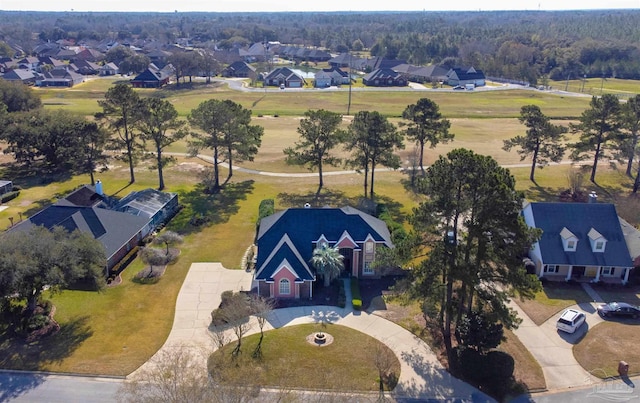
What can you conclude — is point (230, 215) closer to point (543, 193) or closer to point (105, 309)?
point (105, 309)

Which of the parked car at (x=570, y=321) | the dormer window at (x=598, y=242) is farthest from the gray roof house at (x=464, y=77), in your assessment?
the parked car at (x=570, y=321)

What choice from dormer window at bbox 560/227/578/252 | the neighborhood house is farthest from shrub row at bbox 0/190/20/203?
dormer window at bbox 560/227/578/252

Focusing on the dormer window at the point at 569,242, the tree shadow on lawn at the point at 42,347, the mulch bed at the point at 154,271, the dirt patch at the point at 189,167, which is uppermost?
the dormer window at the point at 569,242

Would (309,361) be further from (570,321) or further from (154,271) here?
(154,271)

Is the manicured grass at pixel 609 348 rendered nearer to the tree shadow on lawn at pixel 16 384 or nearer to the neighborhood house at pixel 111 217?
the tree shadow on lawn at pixel 16 384

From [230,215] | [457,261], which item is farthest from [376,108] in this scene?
[457,261]

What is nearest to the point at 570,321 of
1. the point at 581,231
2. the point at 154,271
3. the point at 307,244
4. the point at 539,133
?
the point at 581,231
